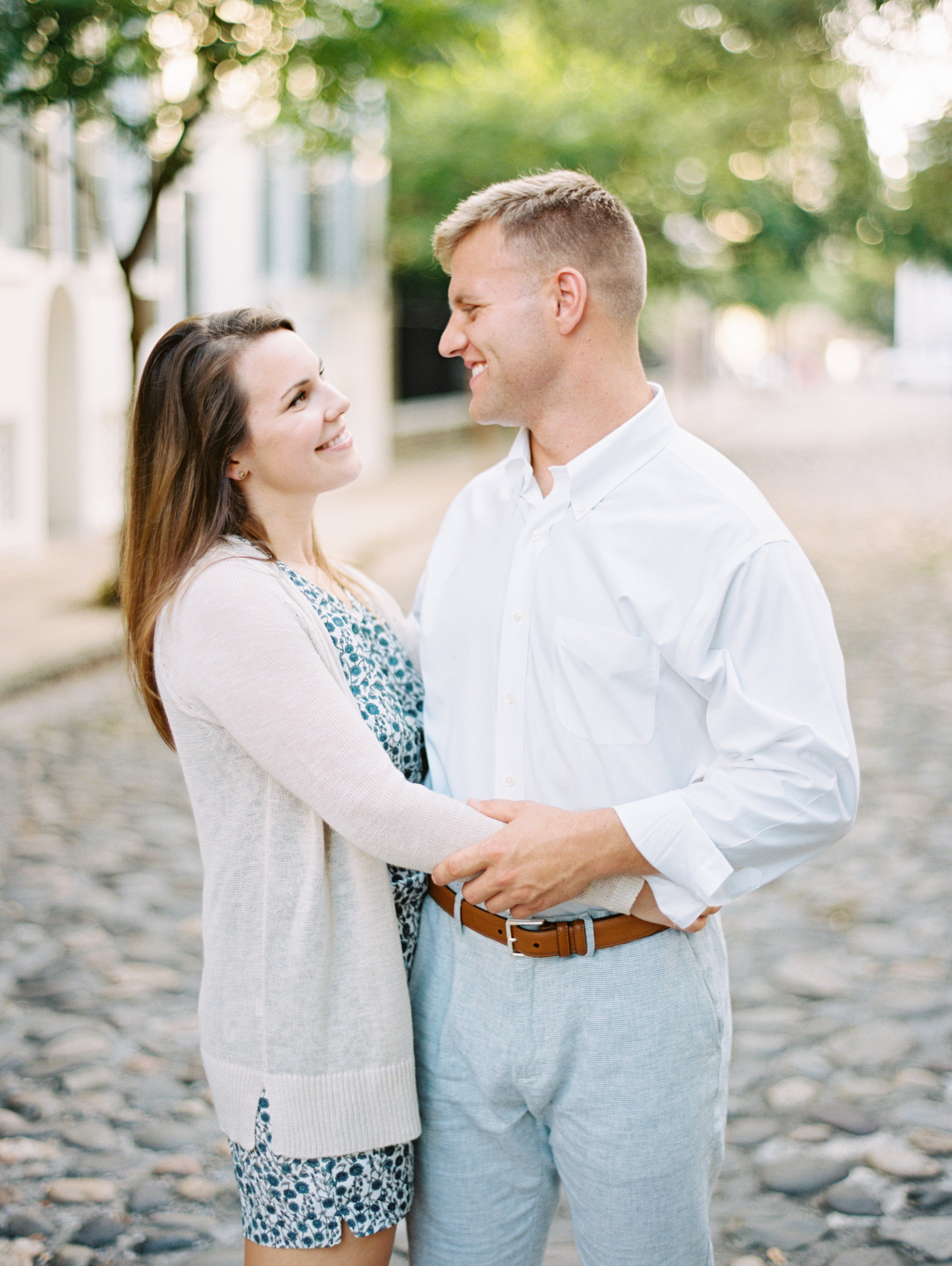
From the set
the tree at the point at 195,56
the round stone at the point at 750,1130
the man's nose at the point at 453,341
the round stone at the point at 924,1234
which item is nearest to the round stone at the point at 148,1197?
the round stone at the point at 750,1130

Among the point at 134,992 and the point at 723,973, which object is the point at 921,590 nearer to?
the point at 134,992

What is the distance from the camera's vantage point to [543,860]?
1.99 meters

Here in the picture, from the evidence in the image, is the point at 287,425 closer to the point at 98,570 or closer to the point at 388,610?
the point at 388,610

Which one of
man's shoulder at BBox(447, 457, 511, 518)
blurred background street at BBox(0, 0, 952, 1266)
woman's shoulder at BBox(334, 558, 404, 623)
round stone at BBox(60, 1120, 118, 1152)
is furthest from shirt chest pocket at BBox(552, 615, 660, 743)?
round stone at BBox(60, 1120, 118, 1152)

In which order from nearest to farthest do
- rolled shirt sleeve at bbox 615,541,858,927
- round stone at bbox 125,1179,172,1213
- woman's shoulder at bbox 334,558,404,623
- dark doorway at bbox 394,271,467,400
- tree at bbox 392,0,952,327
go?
rolled shirt sleeve at bbox 615,541,858,927, woman's shoulder at bbox 334,558,404,623, round stone at bbox 125,1179,172,1213, tree at bbox 392,0,952,327, dark doorway at bbox 394,271,467,400

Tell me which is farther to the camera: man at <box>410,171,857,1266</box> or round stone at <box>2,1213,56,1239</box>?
round stone at <box>2,1213,56,1239</box>

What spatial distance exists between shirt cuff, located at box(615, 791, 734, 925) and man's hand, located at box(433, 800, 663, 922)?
0.03 m

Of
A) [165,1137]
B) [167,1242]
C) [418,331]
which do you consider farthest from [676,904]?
[418,331]

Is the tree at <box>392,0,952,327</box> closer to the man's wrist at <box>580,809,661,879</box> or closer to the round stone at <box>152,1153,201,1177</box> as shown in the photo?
the round stone at <box>152,1153,201,1177</box>

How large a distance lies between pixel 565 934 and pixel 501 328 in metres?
0.98

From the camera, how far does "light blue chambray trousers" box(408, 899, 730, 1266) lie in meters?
2.06

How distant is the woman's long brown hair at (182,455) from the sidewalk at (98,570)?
57cm

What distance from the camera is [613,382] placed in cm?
217

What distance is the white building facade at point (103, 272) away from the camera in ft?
Answer: 44.7
